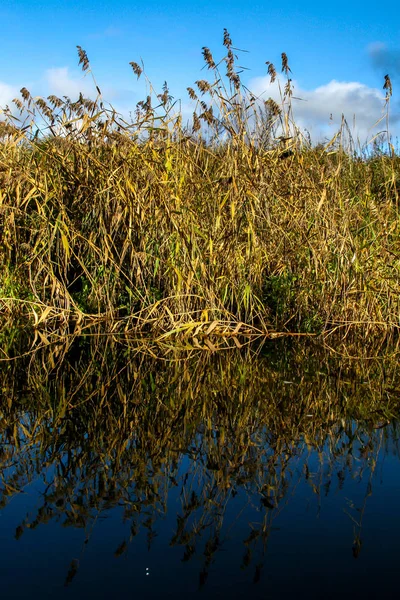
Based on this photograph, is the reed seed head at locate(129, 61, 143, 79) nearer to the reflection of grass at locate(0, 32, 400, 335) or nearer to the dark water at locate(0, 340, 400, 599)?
the reflection of grass at locate(0, 32, 400, 335)

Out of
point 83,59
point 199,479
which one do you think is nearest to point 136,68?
point 83,59

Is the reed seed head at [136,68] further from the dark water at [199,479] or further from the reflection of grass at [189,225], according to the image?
the dark water at [199,479]

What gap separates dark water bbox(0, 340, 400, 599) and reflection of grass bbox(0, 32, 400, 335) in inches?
27.7

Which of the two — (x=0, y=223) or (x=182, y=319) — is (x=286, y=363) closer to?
(x=182, y=319)

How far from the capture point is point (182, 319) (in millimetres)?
4531

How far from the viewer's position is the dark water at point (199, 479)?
175 centimetres

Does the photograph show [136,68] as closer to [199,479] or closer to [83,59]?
[83,59]

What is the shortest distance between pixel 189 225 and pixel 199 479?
91.7 inches

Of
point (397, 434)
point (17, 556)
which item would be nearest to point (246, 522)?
point (17, 556)

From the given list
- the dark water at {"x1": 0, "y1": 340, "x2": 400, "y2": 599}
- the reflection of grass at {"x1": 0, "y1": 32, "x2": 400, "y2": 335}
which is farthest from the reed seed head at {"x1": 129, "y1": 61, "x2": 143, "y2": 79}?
the dark water at {"x1": 0, "y1": 340, "x2": 400, "y2": 599}

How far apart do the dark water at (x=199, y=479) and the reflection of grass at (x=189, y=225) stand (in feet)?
2.31

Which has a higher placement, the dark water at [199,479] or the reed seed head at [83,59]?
the reed seed head at [83,59]

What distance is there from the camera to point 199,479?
243cm

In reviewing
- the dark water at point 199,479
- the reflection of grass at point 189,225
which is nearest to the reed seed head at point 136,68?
the reflection of grass at point 189,225
